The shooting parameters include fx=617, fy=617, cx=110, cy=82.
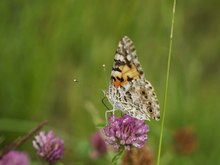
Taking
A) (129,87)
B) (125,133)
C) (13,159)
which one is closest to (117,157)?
(125,133)

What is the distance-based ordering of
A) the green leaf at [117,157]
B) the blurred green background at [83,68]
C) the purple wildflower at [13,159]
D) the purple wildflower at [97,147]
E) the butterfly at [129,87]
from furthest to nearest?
the blurred green background at [83,68] → the purple wildflower at [97,147] → the purple wildflower at [13,159] → the butterfly at [129,87] → the green leaf at [117,157]

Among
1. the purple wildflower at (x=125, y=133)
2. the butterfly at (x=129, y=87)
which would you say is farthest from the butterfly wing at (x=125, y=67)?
the purple wildflower at (x=125, y=133)

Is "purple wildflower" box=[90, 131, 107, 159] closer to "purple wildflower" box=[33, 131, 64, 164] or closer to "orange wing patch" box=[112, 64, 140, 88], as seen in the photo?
"purple wildflower" box=[33, 131, 64, 164]

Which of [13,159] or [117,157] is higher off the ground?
[117,157]

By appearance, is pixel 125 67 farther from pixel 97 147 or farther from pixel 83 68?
pixel 83 68

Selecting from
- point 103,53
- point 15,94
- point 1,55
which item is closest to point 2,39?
point 1,55

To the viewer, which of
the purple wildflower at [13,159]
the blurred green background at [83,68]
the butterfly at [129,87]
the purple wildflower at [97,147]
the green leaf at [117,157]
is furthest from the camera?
the blurred green background at [83,68]

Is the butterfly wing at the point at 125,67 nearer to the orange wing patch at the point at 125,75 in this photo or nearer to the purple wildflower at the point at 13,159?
the orange wing patch at the point at 125,75
